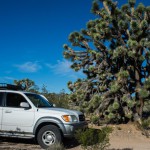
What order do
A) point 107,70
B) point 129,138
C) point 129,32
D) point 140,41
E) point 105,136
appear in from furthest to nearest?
point 107,70, point 129,32, point 140,41, point 129,138, point 105,136

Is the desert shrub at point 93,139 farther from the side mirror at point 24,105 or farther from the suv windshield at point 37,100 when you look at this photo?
the suv windshield at point 37,100

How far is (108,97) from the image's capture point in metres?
15.1

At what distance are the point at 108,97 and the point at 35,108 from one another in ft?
21.3

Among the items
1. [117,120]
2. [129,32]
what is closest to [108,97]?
[117,120]

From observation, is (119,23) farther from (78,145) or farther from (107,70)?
(78,145)

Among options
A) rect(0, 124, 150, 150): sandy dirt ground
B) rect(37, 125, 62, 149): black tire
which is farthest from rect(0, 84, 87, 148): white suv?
rect(0, 124, 150, 150): sandy dirt ground

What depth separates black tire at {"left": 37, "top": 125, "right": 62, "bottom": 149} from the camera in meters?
8.97

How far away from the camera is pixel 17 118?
30.7 feet

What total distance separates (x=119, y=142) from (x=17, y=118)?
4.19 m

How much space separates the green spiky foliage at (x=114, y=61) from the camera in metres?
13.5

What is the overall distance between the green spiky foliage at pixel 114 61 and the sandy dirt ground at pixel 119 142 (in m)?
0.77

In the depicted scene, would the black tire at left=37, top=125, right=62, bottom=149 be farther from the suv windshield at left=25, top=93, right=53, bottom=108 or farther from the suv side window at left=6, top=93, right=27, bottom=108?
the suv side window at left=6, top=93, right=27, bottom=108

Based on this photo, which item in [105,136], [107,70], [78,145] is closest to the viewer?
[105,136]

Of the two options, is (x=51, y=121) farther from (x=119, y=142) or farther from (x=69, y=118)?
(x=119, y=142)
